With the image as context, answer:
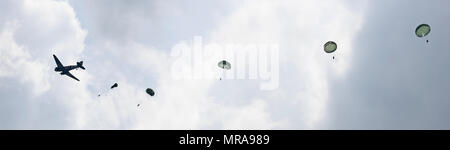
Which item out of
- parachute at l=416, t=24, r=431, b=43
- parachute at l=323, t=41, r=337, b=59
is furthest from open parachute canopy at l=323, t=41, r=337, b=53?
parachute at l=416, t=24, r=431, b=43

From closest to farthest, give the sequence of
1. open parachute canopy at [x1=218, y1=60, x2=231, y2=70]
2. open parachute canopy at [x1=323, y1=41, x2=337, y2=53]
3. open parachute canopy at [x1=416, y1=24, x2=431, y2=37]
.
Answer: open parachute canopy at [x1=416, y1=24, x2=431, y2=37] < open parachute canopy at [x1=323, y1=41, x2=337, y2=53] < open parachute canopy at [x1=218, y1=60, x2=231, y2=70]

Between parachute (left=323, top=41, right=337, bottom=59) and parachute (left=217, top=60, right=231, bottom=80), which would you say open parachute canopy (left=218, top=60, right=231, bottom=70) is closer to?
parachute (left=217, top=60, right=231, bottom=80)

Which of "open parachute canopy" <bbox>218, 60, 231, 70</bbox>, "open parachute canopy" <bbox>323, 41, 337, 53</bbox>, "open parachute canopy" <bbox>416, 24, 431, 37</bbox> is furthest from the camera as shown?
"open parachute canopy" <bbox>218, 60, 231, 70</bbox>

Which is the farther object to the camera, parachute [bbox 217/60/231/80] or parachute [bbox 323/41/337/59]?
parachute [bbox 217/60/231/80]

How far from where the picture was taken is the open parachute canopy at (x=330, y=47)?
119 feet

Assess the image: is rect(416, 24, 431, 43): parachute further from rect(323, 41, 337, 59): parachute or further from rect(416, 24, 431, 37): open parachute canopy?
rect(323, 41, 337, 59): parachute

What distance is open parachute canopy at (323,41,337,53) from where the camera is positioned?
119 feet

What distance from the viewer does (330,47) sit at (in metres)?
36.5

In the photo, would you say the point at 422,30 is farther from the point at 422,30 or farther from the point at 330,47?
the point at 330,47

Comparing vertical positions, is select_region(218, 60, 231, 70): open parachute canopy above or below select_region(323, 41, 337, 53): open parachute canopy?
above

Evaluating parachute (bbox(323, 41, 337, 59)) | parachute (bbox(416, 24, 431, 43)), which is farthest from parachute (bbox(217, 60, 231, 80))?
parachute (bbox(416, 24, 431, 43))

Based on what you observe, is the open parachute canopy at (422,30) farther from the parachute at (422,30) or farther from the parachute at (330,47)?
the parachute at (330,47)

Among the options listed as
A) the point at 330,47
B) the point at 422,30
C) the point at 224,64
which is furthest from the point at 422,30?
the point at 224,64
